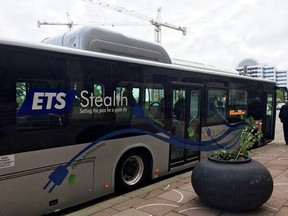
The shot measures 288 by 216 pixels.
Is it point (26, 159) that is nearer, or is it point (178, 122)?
point (26, 159)

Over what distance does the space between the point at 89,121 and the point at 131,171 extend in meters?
1.66

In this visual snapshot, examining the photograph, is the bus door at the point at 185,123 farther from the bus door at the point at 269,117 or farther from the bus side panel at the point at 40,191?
the bus door at the point at 269,117

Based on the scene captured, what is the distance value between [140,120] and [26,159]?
2413mm

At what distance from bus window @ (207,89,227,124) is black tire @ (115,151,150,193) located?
102 inches

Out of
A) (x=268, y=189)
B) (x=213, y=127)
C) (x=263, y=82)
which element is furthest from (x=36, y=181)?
→ (x=263, y=82)

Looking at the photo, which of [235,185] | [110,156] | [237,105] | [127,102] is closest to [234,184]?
[235,185]

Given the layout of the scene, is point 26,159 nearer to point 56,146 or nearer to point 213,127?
point 56,146

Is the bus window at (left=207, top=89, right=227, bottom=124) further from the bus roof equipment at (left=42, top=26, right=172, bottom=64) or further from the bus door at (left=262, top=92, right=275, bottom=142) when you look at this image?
the bus door at (left=262, top=92, right=275, bottom=142)

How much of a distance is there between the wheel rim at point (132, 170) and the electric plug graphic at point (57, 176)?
4.81 feet

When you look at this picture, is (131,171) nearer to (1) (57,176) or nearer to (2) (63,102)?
(1) (57,176)

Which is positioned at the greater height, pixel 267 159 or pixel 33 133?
pixel 33 133

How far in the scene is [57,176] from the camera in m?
4.67

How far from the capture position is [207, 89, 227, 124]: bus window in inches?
322

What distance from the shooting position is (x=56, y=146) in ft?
15.2
